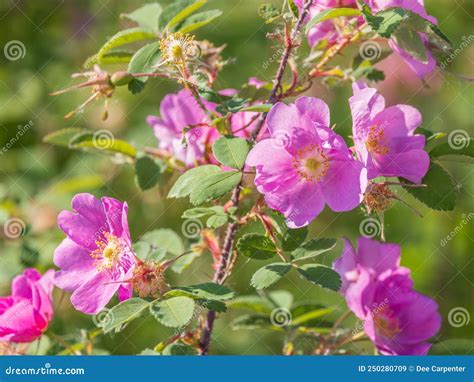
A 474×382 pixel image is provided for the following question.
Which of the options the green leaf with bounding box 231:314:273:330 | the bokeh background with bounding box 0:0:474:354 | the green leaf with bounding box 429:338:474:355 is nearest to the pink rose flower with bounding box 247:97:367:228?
the green leaf with bounding box 231:314:273:330

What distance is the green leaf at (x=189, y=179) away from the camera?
5.21 ft

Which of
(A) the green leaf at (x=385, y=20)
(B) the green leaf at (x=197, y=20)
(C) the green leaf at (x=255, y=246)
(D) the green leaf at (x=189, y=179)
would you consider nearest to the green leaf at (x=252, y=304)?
(C) the green leaf at (x=255, y=246)

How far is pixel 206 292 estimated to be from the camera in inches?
59.3

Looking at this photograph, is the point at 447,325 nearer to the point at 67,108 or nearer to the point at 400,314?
the point at 400,314

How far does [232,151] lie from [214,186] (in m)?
0.09

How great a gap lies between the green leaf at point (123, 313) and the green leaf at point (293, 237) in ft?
1.03

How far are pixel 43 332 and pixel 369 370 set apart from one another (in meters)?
0.70

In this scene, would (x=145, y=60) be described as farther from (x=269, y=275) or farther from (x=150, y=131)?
(x=150, y=131)

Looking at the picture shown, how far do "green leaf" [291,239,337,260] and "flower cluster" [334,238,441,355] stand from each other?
14 centimetres

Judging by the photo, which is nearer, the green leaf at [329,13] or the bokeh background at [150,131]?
the green leaf at [329,13]

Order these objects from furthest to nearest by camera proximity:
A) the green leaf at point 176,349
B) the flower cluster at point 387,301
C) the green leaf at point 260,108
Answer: the flower cluster at point 387,301 → the green leaf at point 176,349 → the green leaf at point 260,108

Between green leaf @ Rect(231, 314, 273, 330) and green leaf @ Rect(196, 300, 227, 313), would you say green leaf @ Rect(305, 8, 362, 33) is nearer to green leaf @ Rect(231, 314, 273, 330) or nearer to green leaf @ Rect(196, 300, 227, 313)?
green leaf @ Rect(196, 300, 227, 313)

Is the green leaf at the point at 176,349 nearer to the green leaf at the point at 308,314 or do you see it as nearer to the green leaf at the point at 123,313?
the green leaf at the point at 123,313

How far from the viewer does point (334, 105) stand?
10.3 ft
